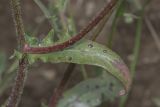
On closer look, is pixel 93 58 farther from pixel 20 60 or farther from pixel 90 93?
pixel 90 93

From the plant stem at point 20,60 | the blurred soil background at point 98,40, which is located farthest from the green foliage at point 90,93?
the blurred soil background at point 98,40

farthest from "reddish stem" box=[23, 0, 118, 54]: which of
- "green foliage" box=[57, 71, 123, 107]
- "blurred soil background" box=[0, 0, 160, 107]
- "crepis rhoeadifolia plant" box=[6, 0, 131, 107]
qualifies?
"blurred soil background" box=[0, 0, 160, 107]

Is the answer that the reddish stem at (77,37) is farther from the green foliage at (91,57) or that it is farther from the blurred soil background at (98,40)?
the blurred soil background at (98,40)

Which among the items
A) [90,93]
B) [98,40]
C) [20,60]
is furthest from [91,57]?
[98,40]

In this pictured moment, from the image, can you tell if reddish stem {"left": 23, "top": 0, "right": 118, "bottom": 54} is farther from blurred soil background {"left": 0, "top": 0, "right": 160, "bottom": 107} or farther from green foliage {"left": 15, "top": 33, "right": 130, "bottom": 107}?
blurred soil background {"left": 0, "top": 0, "right": 160, "bottom": 107}

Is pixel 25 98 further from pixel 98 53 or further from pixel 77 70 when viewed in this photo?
pixel 98 53

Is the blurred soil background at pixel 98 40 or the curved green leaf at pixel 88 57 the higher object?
the curved green leaf at pixel 88 57
